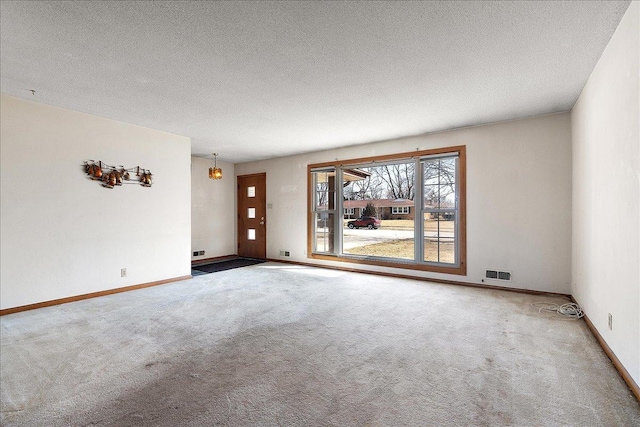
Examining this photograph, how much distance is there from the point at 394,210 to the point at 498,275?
2189 mm

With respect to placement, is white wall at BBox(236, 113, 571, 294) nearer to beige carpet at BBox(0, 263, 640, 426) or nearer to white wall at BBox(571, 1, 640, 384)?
beige carpet at BBox(0, 263, 640, 426)

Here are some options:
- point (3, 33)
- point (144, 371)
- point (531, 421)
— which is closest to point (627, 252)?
point (531, 421)

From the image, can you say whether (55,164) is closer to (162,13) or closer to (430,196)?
(162,13)

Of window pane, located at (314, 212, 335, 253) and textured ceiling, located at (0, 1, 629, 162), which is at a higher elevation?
textured ceiling, located at (0, 1, 629, 162)

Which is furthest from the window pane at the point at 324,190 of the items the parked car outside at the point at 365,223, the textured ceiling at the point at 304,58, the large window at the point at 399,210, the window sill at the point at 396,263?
the textured ceiling at the point at 304,58

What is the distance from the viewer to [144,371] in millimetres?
2264

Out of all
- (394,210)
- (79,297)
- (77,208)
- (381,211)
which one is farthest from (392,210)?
(79,297)

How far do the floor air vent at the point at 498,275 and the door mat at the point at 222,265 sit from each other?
477 cm

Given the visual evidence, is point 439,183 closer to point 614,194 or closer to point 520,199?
point 520,199

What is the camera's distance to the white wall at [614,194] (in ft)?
6.58

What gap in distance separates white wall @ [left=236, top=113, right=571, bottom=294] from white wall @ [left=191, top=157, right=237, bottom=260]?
5.00m

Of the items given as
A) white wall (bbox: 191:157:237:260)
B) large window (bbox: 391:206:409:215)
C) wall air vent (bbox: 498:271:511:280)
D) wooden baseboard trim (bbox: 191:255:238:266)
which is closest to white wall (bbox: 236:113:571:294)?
wall air vent (bbox: 498:271:511:280)

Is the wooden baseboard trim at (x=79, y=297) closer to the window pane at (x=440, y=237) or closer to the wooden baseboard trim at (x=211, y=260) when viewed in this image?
the wooden baseboard trim at (x=211, y=260)

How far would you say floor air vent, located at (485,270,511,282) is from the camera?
4.52 m
